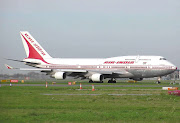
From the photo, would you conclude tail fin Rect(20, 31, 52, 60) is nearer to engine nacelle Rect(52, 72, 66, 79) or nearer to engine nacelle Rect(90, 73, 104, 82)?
engine nacelle Rect(52, 72, 66, 79)

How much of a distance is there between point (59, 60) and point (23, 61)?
7508mm

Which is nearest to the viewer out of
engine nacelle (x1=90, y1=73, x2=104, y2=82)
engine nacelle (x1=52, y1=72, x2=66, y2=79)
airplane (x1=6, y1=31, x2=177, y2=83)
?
airplane (x1=6, y1=31, x2=177, y2=83)

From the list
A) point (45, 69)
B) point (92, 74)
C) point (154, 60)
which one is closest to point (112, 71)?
point (92, 74)

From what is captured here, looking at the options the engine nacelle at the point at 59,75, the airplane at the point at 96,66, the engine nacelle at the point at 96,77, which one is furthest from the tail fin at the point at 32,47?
the engine nacelle at the point at 96,77

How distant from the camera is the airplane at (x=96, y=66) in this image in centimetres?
6444

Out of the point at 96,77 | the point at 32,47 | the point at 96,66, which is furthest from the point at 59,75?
the point at 32,47

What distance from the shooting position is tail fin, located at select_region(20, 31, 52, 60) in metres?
74.9

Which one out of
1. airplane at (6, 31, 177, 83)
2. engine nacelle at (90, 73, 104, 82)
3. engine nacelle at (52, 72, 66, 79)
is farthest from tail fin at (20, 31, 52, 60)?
engine nacelle at (90, 73, 104, 82)

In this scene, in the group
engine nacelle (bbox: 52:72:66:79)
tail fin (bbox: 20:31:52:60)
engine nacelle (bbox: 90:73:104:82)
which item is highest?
tail fin (bbox: 20:31:52:60)

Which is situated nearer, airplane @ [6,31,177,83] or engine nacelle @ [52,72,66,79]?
airplane @ [6,31,177,83]

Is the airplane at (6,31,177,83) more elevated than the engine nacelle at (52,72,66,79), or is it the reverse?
the airplane at (6,31,177,83)

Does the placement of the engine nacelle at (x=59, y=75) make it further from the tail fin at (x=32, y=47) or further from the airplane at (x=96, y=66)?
the tail fin at (x=32, y=47)

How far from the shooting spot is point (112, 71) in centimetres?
6725

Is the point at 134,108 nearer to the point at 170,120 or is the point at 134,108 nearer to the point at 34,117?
the point at 170,120
